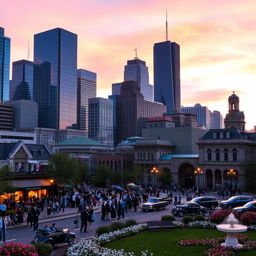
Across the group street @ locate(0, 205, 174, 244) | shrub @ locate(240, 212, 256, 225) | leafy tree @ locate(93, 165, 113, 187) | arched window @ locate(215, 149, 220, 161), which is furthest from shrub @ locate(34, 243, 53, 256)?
arched window @ locate(215, 149, 220, 161)

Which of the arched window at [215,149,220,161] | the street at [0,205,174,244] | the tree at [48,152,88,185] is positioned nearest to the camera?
the street at [0,205,174,244]

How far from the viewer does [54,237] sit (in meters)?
22.4

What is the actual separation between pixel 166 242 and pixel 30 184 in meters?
28.8

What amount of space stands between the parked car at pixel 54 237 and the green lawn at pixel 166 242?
310 cm

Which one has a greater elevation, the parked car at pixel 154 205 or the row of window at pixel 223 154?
the row of window at pixel 223 154

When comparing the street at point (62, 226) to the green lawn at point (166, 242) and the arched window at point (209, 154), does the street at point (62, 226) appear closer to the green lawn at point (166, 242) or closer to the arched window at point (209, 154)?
the green lawn at point (166, 242)

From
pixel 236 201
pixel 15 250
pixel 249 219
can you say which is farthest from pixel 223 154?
pixel 15 250

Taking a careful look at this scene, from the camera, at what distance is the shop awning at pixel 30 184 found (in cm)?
4416

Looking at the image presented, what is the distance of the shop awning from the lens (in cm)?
4416

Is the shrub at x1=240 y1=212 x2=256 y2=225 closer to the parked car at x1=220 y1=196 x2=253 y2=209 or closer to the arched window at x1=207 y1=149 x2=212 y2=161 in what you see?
the parked car at x1=220 y1=196 x2=253 y2=209

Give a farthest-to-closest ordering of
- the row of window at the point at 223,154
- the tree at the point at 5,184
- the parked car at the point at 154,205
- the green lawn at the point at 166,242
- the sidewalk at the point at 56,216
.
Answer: the row of window at the point at 223,154, the parked car at the point at 154,205, the tree at the point at 5,184, the sidewalk at the point at 56,216, the green lawn at the point at 166,242

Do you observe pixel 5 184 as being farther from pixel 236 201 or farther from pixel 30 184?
pixel 236 201

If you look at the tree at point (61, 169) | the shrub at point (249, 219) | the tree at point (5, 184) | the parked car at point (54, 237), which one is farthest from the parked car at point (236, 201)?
the tree at point (5, 184)

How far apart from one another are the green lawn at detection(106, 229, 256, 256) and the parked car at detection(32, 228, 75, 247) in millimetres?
3100
